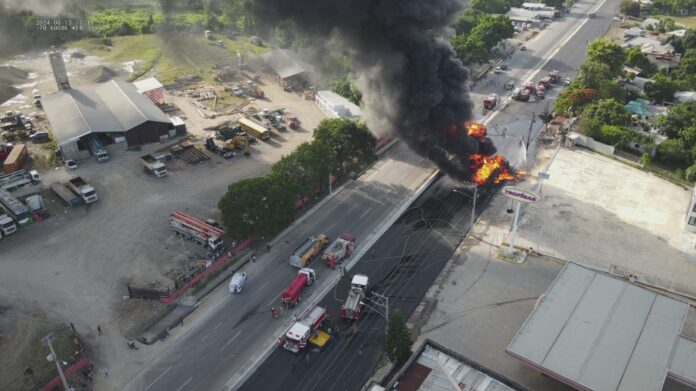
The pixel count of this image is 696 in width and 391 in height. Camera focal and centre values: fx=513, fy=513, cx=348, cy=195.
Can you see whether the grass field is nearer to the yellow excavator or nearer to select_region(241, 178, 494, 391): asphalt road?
the yellow excavator

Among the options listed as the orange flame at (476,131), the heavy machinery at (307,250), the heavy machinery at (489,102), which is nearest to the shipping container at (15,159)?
the heavy machinery at (307,250)

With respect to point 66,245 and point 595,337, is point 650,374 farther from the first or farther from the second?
point 66,245

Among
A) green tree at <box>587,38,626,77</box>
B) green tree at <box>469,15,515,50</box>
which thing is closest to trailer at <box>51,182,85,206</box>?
green tree at <box>469,15,515,50</box>

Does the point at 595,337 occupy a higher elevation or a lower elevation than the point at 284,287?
higher

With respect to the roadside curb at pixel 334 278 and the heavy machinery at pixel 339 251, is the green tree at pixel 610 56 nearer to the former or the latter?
the roadside curb at pixel 334 278

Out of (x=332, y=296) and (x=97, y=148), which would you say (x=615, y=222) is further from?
(x=97, y=148)

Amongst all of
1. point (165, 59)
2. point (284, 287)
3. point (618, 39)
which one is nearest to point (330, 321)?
point (284, 287)

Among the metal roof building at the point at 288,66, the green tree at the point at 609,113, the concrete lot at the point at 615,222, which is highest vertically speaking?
the green tree at the point at 609,113
